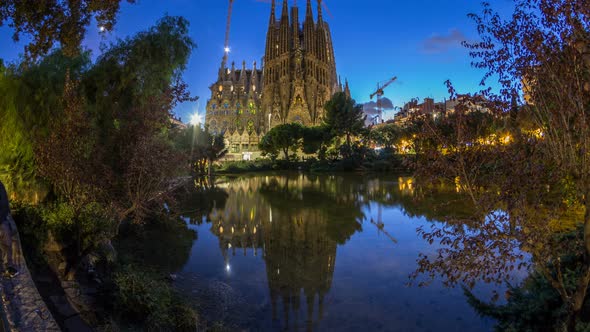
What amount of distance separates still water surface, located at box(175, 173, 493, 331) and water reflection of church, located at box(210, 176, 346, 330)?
0.9 inches

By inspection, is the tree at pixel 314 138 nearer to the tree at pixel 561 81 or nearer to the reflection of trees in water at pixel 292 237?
the reflection of trees in water at pixel 292 237

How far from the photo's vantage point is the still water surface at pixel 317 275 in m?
5.66

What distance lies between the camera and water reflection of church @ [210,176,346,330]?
6270mm

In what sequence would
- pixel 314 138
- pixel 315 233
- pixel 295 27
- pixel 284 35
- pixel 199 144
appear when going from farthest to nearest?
pixel 295 27
pixel 284 35
pixel 314 138
pixel 199 144
pixel 315 233

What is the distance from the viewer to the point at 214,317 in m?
5.72

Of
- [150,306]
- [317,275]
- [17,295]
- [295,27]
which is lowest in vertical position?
[317,275]

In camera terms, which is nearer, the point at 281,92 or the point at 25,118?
the point at 25,118

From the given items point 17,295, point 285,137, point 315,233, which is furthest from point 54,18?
point 285,137

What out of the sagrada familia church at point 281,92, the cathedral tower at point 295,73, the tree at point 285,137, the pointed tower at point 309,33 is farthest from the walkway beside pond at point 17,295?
the pointed tower at point 309,33

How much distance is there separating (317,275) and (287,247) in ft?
7.73

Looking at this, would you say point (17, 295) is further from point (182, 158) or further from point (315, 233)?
point (315, 233)

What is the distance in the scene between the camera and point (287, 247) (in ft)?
32.1

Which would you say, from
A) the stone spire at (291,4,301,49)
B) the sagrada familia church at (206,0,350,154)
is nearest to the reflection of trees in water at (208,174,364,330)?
the sagrada familia church at (206,0,350,154)

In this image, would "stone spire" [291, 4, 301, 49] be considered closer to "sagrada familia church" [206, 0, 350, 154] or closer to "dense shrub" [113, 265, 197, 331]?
"sagrada familia church" [206, 0, 350, 154]
